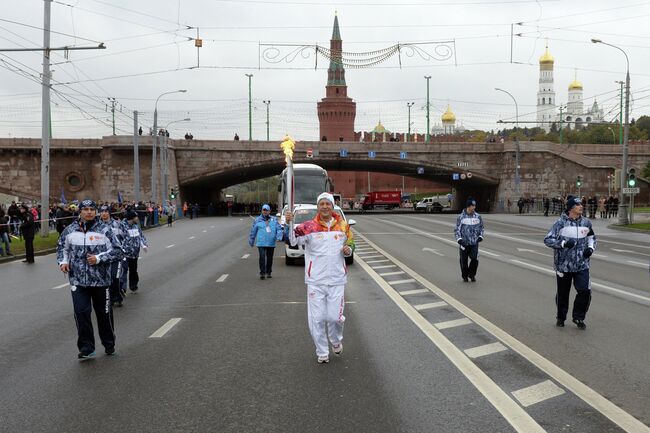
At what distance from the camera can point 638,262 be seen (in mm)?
19953

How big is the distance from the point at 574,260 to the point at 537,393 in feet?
11.3

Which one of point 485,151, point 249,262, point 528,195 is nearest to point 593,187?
point 528,195

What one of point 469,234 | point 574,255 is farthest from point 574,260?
point 469,234

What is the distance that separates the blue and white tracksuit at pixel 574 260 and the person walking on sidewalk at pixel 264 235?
7.09m

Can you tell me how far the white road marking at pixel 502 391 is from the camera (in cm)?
517

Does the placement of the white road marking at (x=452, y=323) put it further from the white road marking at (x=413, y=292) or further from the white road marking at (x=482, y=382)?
the white road marking at (x=413, y=292)

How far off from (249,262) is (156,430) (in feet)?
48.9

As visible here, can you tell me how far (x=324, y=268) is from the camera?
282 inches

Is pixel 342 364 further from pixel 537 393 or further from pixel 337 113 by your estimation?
pixel 337 113

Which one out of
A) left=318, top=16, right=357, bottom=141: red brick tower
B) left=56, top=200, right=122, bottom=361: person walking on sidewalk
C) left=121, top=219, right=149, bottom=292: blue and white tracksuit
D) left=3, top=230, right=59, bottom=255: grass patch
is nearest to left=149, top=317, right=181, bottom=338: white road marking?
left=56, top=200, right=122, bottom=361: person walking on sidewalk

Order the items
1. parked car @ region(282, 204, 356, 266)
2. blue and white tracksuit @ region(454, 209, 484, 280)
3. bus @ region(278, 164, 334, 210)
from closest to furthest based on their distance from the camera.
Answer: blue and white tracksuit @ region(454, 209, 484, 280) < parked car @ region(282, 204, 356, 266) < bus @ region(278, 164, 334, 210)

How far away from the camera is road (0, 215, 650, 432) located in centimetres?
532

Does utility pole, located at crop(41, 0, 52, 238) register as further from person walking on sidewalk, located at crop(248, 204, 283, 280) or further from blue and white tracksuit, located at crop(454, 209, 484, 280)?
blue and white tracksuit, located at crop(454, 209, 484, 280)

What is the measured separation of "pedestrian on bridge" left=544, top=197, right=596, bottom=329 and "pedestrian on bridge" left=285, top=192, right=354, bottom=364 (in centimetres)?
328
